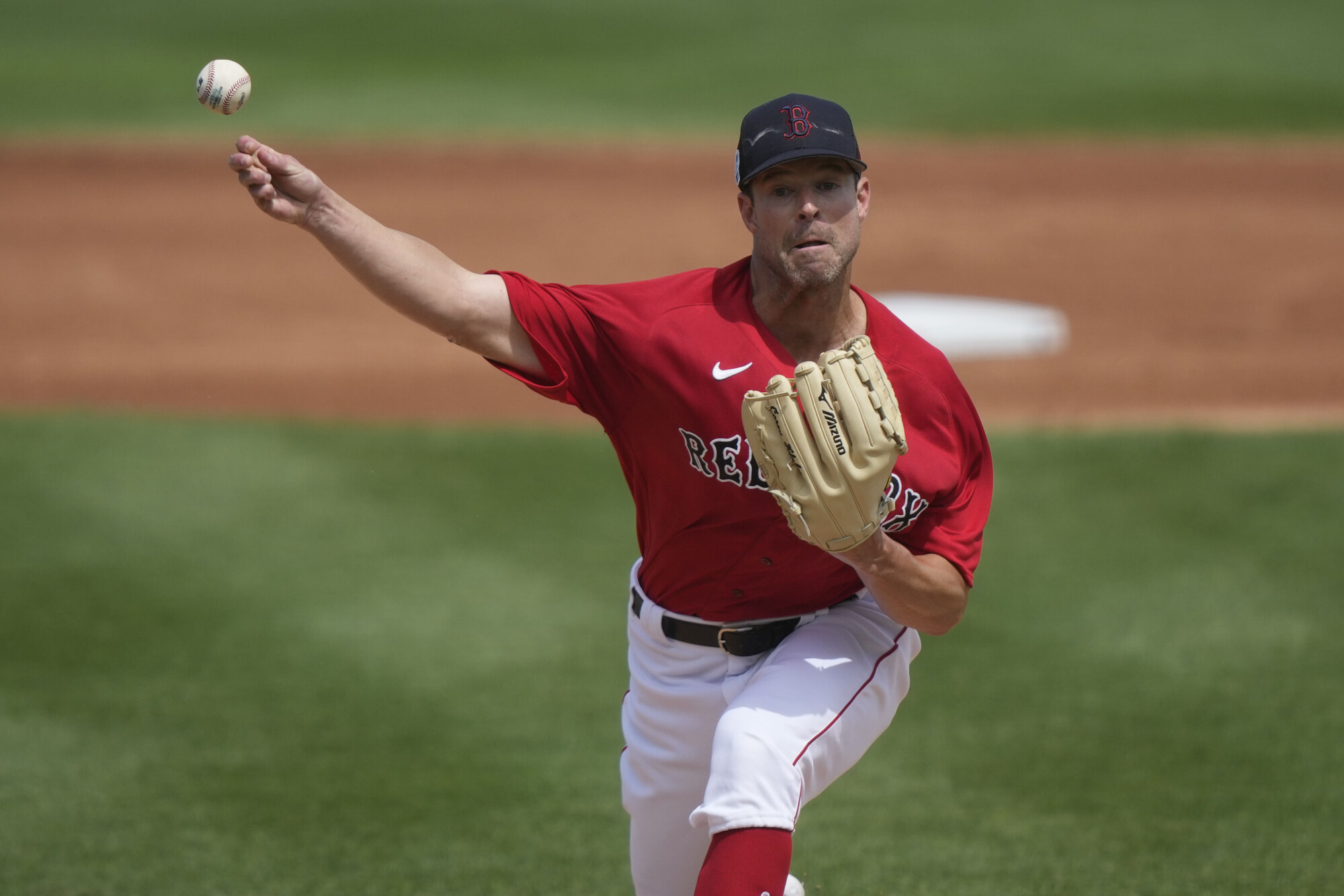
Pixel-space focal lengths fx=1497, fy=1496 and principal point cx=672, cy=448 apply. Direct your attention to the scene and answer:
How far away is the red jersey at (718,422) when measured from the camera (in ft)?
11.3

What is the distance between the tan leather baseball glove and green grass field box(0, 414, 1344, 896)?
1.83 m

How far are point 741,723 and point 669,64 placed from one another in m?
19.5

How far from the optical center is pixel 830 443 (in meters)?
3.11

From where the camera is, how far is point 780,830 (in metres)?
3.10

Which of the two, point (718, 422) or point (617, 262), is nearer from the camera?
point (718, 422)

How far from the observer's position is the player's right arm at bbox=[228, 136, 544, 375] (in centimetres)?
317

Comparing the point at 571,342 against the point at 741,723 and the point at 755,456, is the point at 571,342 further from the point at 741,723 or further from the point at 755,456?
the point at 741,723

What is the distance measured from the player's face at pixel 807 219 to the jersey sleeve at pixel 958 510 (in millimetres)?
441

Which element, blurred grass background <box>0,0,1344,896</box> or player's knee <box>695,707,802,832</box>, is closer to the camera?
player's knee <box>695,707,802,832</box>

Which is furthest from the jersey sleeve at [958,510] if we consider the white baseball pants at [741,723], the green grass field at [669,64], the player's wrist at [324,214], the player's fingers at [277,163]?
the green grass field at [669,64]

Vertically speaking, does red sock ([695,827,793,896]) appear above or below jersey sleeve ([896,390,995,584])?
below

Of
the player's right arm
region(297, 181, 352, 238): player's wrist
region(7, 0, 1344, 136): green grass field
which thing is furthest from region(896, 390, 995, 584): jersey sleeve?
region(7, 0, 1344, 136): green grass field

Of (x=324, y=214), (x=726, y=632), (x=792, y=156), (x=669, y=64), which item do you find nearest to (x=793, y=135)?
(x=792, y=156)

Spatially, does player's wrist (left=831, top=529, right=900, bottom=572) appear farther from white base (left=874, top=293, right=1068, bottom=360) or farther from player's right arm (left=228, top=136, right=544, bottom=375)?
white base (left=874, top=293, right=1068, bottom=360)
